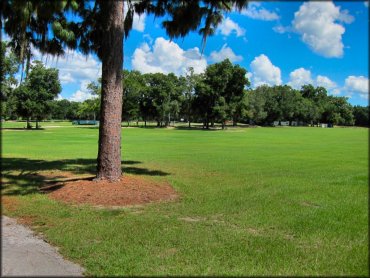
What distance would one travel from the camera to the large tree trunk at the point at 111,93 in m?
10.1

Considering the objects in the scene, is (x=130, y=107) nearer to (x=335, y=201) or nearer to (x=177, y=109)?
(x=177, y=109)

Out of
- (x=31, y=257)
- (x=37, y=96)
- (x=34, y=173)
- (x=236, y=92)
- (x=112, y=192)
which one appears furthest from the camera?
(x=236, y=92)

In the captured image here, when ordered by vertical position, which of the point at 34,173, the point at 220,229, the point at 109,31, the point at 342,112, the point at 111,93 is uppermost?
the point at 109,31

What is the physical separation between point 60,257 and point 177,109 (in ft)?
287

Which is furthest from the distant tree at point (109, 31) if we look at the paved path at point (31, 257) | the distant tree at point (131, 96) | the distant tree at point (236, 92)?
the distant tree at point (131, 96)

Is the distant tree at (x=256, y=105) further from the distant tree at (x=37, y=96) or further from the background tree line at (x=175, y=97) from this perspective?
the distant tree at (x=37, y=96)

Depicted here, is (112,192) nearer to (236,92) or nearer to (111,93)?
(111,93)

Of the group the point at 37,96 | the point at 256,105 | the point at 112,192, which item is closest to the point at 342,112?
the point at 112,192

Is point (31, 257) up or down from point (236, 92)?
down

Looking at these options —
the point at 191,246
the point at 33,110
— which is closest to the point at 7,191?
the point at 191,246

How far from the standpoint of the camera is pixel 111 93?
33.0 feet

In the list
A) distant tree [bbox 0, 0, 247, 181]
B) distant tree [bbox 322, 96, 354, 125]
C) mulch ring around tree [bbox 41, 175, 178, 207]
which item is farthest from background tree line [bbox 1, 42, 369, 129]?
mulch ring around tree [bbox 41, 175, 178, 207]

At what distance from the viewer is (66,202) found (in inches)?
352

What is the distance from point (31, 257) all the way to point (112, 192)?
4.33m
